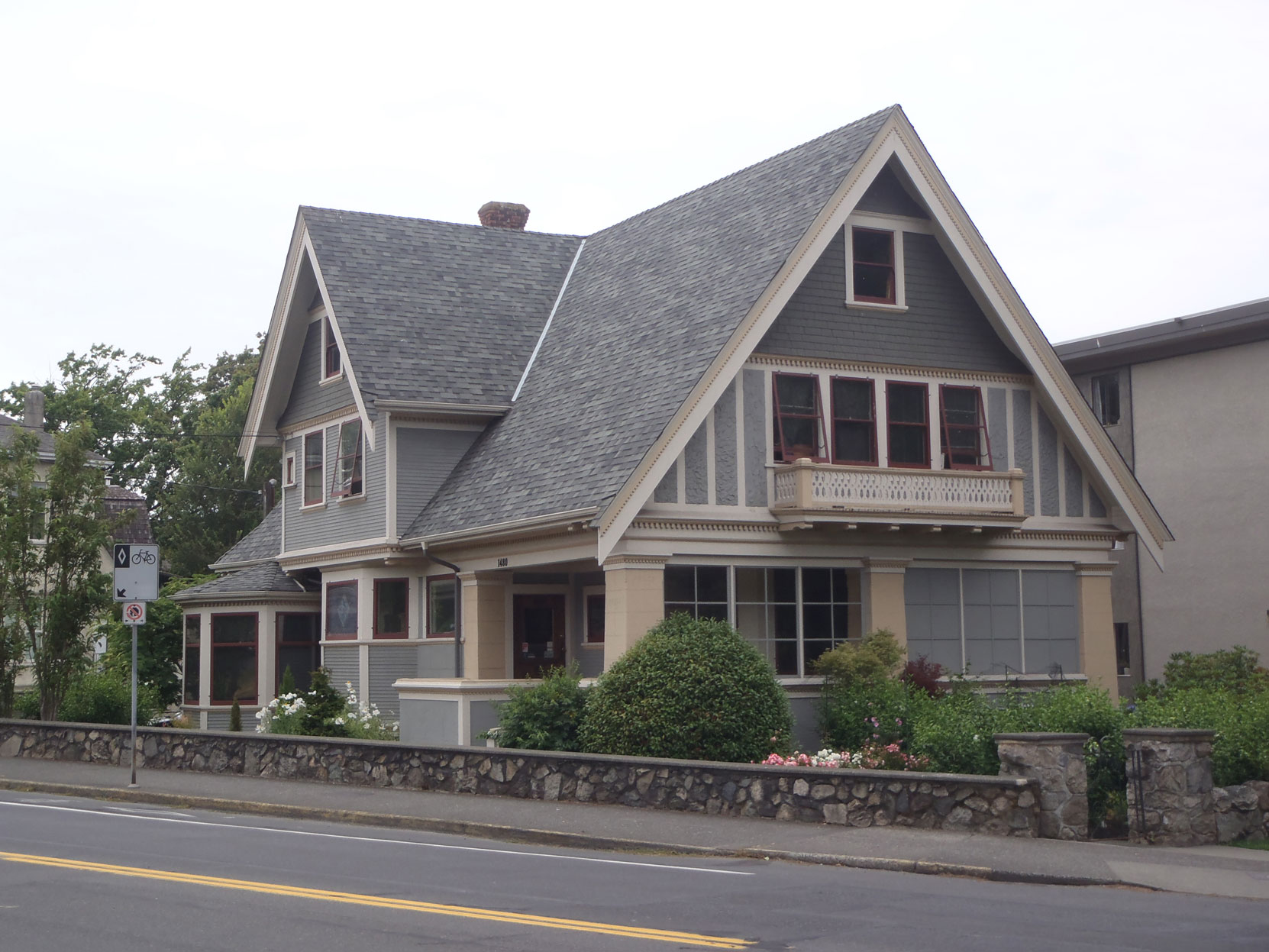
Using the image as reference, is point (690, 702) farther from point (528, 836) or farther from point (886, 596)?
point (886, 596)

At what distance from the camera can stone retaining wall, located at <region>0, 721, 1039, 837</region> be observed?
617 inches

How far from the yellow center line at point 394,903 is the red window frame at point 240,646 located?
17.8 meters

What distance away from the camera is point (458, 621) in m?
27.1

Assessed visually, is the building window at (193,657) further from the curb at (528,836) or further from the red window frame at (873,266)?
the red window frame at (873,266)

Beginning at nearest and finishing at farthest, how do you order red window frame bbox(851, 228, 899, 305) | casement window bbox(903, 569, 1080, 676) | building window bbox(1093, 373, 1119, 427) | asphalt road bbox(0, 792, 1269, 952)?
asphalt road bbox(0, 792, 1269, 952) → red window frame bbox(851, 228, 899, 305) → casement window bbox(903, 569, 1080, 676) → building window bbox(1093, 373, 1119, 427)

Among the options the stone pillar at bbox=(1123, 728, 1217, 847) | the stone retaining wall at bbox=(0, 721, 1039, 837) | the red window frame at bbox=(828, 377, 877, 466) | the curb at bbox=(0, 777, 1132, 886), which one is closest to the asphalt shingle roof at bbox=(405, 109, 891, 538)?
the red window frame at bbox=(828, 377, 877, 466)

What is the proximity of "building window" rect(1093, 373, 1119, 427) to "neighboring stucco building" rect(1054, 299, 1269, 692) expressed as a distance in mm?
32

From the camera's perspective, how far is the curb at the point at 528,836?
13.4 meters

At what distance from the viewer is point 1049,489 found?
26.7 metres

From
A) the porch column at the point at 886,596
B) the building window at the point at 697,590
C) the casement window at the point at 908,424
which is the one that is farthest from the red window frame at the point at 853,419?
the building window at the point at 697,590

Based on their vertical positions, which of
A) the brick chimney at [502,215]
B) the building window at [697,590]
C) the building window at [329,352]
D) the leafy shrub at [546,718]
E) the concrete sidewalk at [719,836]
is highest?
the brick chimney at [502,215]

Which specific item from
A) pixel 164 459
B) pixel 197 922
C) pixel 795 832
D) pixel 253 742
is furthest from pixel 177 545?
pixel 197 922

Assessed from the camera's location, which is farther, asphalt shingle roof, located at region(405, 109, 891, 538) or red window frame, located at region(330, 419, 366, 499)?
red window frame, located at region(330, 419, 366, 499)

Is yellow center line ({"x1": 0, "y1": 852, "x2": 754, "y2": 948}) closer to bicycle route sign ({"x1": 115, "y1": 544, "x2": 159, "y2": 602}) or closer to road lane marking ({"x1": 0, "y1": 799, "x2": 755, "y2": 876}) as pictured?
road lane marking ({"x1": 0, "y1": 799, "x2": 755, "y2": 876})
